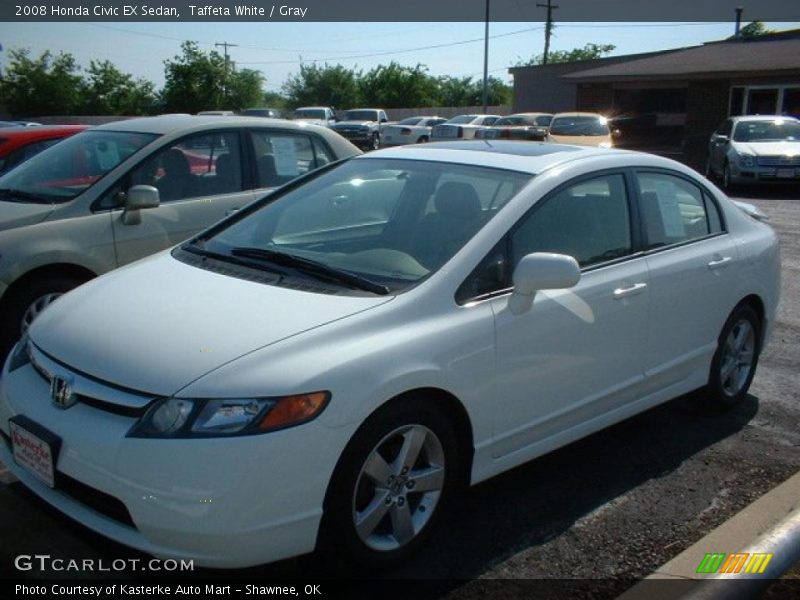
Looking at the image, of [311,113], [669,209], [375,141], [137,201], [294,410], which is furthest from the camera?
[311,113]

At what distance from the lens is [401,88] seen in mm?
71750

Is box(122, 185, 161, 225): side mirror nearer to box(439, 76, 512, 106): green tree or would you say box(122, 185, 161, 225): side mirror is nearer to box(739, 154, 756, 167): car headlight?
box(739, 154, 756, 167): car headlight

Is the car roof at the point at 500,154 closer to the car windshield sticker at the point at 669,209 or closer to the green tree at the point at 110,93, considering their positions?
the car windshield sticker at the point at 669,209

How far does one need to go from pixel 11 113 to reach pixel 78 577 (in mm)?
53983

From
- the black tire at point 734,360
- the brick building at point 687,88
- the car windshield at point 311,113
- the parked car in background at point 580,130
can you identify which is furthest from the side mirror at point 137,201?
the car windshield at point 311,113

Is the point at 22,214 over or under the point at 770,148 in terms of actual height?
under

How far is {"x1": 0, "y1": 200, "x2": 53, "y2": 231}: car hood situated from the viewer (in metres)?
5.23

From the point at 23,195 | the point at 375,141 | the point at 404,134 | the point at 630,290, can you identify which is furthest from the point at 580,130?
the point at 630,290

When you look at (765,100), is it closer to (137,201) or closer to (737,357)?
(737,357)

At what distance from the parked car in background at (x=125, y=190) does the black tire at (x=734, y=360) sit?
347 cm

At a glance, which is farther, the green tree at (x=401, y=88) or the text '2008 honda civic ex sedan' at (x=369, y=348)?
the green tree at (x=401, y=88)

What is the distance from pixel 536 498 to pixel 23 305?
3424 millimetres

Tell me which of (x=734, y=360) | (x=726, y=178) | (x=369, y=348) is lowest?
(x=734, y=360)

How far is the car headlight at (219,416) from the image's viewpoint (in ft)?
8.71
